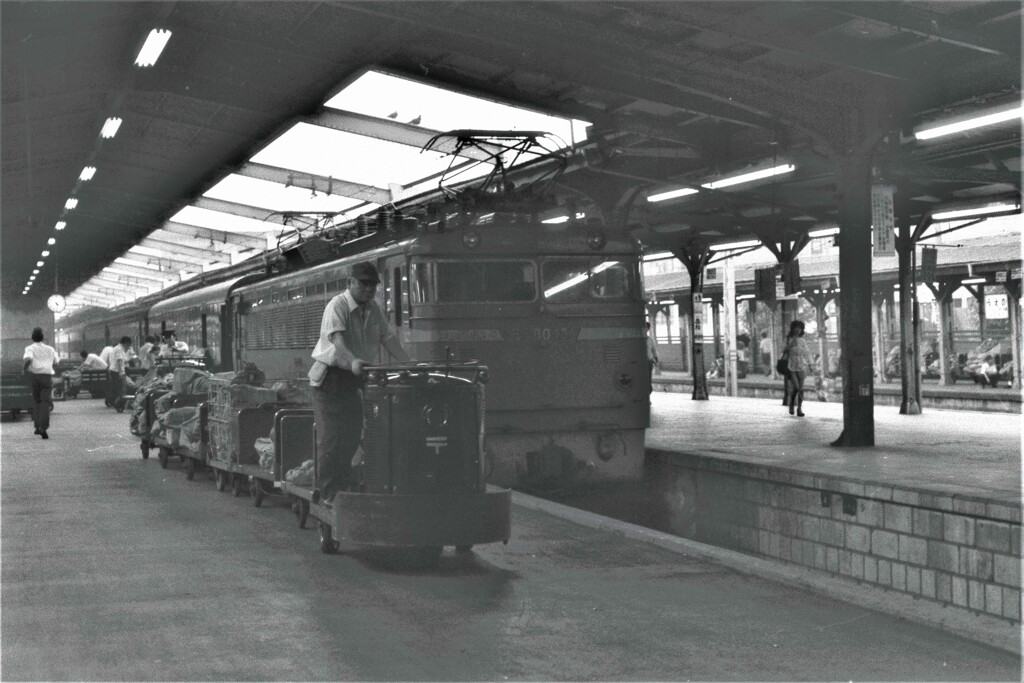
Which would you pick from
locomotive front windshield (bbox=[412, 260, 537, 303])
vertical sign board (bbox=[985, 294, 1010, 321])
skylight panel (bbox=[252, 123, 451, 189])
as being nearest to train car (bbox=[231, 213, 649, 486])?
locomotive front windshield (bbox=[412, 260, 537, 303])

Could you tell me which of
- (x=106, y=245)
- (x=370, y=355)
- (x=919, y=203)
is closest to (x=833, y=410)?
(x=919, y=203)

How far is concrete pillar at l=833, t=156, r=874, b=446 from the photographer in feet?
45.7

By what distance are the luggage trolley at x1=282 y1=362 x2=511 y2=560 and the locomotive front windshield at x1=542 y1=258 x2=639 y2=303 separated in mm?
4967

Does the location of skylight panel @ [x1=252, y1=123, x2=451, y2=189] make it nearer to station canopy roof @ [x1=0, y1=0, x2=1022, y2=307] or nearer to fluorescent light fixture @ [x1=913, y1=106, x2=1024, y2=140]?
station canopy roof @ [x1=0, y1=0, x2=1022, y2=307]

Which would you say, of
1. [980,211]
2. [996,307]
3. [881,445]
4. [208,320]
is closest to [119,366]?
[208,320]

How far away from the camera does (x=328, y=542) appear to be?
28.0ft

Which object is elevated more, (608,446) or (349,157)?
(349,157)

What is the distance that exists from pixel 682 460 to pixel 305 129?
1060 centimetres

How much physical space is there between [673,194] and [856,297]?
265 inches

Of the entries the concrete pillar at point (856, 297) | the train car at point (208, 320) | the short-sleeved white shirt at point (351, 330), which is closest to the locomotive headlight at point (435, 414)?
the short-sleeved white shirt at point (351, 330)

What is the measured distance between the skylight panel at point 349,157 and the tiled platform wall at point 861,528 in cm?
964

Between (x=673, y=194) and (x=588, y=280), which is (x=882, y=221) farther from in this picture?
(x=673, y=194)

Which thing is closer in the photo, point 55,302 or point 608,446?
point 608,446

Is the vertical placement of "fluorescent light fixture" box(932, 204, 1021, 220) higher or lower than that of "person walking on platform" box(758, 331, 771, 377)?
higher
